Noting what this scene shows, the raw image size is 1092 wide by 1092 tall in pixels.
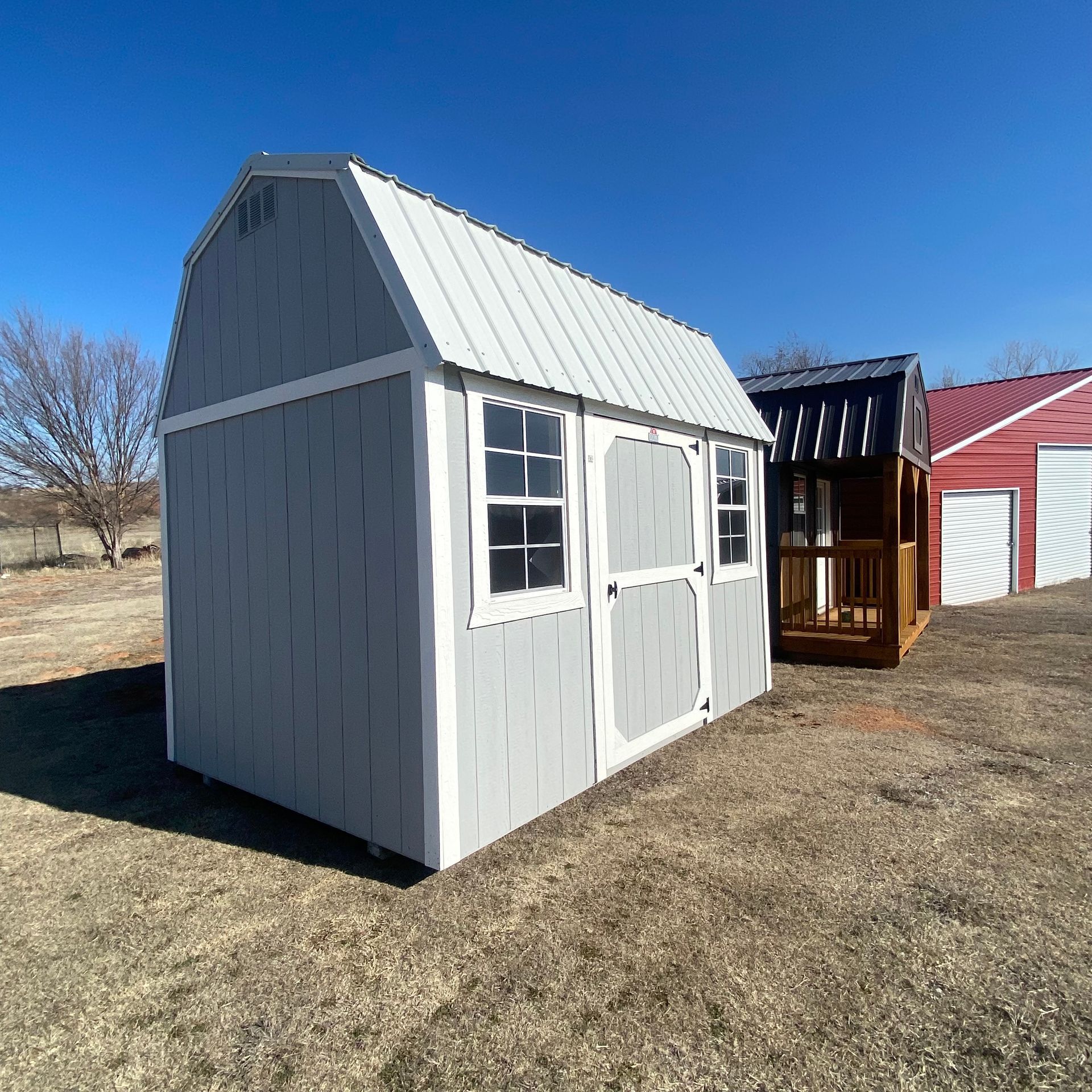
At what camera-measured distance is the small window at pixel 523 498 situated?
329 centimetres

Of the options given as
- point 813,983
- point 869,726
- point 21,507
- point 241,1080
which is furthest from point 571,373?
point 21,507

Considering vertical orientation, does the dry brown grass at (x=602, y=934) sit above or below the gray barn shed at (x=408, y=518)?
below

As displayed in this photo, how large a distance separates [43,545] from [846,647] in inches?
864

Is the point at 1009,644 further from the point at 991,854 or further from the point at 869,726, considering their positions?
the point at 991,854

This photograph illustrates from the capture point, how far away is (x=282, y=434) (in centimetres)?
366

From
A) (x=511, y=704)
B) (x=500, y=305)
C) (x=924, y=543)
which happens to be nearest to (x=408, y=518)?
(x=511, y=704)

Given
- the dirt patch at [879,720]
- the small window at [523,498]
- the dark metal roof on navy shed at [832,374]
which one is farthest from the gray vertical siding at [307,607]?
the dark metal roof on navy shed at [832,374]

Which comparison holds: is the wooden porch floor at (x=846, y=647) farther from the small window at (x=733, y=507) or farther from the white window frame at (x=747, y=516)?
the small window at (x=733, y=507)

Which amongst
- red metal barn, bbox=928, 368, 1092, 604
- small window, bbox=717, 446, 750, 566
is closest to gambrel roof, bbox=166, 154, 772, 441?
small window, bbox=717, 446, 750, 566

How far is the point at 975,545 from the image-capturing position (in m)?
12.6

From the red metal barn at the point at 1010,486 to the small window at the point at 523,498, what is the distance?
9.60m

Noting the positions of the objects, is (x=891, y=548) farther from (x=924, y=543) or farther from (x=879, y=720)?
(x=924, y=543)

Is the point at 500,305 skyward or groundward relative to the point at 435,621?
skyward

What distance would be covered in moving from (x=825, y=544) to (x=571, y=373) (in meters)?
7.41
